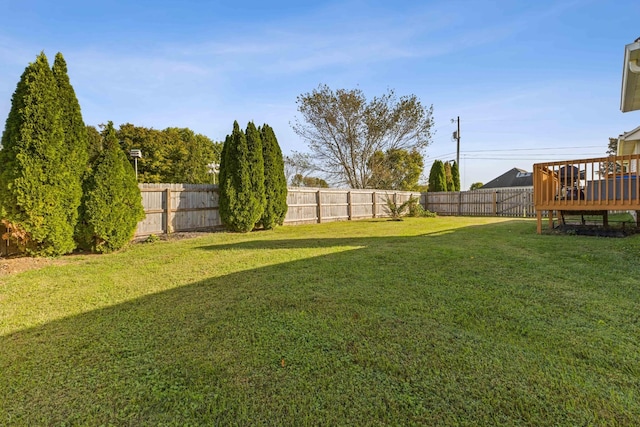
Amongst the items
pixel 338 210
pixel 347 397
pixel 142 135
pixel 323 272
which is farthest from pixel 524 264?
pixel 142 135

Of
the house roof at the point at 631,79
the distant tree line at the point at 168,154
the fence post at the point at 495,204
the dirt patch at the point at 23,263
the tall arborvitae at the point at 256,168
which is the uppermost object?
the distant tree line at the point at 168,154

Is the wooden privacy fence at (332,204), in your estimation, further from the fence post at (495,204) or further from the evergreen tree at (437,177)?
the fence post at (495,204)

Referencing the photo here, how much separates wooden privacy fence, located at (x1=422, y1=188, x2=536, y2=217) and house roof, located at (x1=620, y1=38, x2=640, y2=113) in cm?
993

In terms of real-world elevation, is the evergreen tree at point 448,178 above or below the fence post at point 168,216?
above

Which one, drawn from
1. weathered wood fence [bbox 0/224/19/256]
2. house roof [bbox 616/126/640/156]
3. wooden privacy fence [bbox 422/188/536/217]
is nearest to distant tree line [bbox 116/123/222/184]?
wooden privacy fence [bbox 422/188/536/217]

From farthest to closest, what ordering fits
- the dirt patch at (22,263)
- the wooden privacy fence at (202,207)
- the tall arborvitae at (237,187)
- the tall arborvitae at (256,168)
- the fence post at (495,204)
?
the fence post at (495,204) → the tall arborvitae at (256,168) → the tall arborvitae at (237,187) → the wooden privacy fence at (202,207) → the dirt patch at (22,263)

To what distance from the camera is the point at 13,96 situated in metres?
4.78

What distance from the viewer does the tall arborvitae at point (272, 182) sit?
31.3 feet

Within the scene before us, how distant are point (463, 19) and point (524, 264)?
663 centimetres

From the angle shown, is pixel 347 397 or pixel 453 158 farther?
pixel 453 158

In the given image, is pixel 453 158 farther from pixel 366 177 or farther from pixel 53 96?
pixel 53 96

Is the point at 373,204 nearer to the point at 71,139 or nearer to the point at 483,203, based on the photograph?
the point at 483,203

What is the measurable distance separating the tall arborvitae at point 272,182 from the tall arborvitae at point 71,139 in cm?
486

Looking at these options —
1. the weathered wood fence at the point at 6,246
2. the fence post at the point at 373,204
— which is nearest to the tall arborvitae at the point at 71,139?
the weathered wood fence at the point at 6,246
